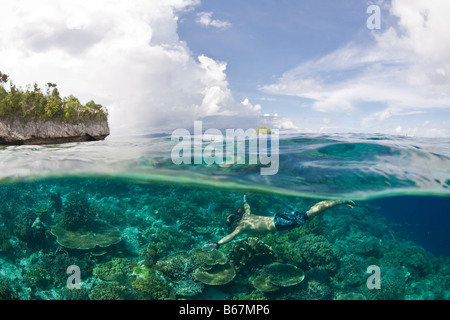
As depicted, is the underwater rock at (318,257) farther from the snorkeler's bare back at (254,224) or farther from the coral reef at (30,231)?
the coral reef at (30,231)

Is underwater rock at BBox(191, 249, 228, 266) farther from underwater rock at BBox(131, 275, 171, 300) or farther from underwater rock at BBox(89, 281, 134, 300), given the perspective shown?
underwater rock at BBox(89, 281, 134, 300)

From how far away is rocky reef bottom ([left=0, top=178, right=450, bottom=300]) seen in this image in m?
8.59

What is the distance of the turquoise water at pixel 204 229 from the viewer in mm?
9008

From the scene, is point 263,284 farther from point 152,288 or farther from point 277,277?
point 152,288

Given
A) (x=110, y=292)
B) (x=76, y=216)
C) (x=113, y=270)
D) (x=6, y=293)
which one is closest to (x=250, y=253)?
(x=110, y=292)

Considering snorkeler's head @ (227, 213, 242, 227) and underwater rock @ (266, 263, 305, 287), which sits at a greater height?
snorkeler's head @ (227, 213, 242, 227)

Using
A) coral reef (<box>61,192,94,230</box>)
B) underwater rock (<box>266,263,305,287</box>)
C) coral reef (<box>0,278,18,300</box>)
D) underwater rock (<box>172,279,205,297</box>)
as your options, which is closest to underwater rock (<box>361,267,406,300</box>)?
underwater rock (<box>266,263,305,287</box>)

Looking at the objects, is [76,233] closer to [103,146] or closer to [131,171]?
[131,171]

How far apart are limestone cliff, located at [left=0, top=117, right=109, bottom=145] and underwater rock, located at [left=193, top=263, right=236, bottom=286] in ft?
38.6

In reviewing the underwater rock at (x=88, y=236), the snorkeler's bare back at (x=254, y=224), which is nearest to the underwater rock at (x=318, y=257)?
the snorkeler's bare back at (x=254, y=224)

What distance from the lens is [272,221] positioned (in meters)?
9.72

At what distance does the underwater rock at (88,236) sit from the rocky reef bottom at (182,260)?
0.13 ft

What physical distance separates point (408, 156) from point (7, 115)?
19412 mm

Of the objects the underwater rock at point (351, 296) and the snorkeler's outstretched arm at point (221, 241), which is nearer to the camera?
the snorkeler's outstretched arm at point (221, 241)
